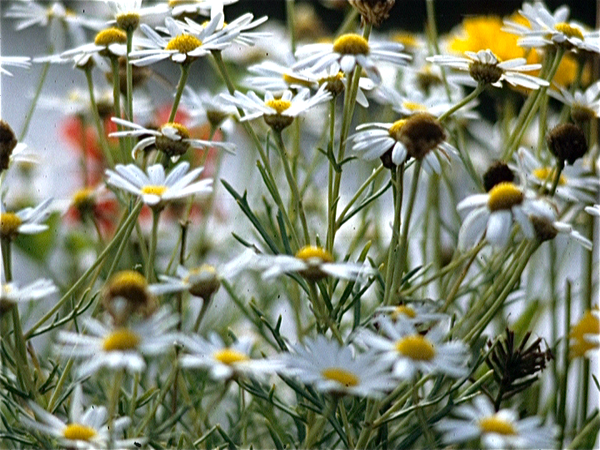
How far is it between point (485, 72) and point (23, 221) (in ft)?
0.70

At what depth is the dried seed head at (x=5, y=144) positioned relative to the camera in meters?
0.37

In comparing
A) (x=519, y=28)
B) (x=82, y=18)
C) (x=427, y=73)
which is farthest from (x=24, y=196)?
(x=519, y=28)

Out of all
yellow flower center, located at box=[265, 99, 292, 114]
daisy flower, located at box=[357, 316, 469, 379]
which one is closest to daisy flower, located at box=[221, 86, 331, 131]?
yellow flower center, located at box=[265, 99, 292, 114]

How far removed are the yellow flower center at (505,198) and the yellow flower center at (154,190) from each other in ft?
0.40

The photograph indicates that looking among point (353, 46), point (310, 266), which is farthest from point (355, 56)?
point (310, 266)

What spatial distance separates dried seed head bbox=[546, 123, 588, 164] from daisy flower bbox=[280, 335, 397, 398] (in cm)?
16

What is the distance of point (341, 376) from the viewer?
0.93 feet

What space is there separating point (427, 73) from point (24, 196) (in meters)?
0.38

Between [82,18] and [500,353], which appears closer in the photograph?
[500,353]

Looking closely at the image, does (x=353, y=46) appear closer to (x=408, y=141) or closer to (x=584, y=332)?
(x=408, y=141)

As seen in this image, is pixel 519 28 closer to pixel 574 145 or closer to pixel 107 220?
pixel 574 145

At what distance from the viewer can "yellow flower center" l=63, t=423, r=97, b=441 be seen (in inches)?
11.6

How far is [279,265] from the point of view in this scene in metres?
0.30

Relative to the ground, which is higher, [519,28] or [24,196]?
[519,28]
